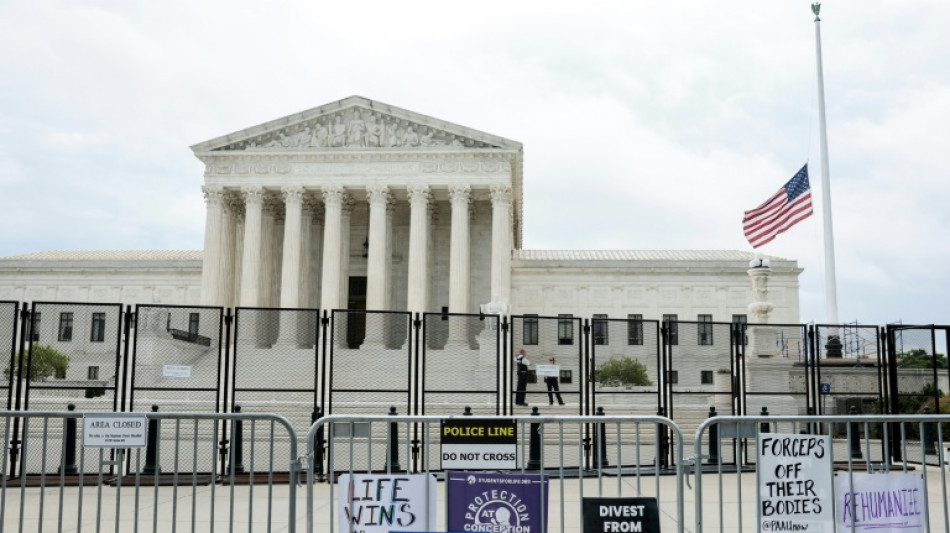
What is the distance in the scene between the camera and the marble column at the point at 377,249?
54438 mm

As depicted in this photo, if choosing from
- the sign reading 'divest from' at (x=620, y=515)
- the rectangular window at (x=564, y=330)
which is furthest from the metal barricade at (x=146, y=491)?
the rectangular window at (x=564, y=330)

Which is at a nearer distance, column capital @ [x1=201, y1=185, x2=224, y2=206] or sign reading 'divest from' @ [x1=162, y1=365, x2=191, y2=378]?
sign reading 'divest from' @ [x1=162, y1=365, x2=191, y2=378]

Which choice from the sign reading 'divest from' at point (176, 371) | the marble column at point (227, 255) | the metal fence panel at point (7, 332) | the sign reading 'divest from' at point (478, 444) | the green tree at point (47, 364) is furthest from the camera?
the marble column at point (227, 255)

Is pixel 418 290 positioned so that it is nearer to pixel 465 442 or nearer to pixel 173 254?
pixel 173 254

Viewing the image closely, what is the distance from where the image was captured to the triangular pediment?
55.3 m

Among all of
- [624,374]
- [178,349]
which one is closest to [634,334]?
[624,374]

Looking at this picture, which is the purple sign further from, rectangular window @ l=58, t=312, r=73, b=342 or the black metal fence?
rectangular window @ l=58, t=312, r=73, b=342

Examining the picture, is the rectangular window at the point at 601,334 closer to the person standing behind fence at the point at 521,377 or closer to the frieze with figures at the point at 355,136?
the person standing behind fence at the point at 521,377

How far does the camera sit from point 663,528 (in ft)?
34.6

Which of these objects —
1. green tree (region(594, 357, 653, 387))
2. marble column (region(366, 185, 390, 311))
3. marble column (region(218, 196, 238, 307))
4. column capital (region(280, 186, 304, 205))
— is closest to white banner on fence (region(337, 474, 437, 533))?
green tree (region(594, 357, 653, 387))

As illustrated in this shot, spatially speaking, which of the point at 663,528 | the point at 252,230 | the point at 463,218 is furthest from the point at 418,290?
the point at 663,528

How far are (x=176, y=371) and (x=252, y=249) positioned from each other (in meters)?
40.1

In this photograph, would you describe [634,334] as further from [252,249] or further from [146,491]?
[252,249]

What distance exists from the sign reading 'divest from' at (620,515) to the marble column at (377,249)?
47710mm
